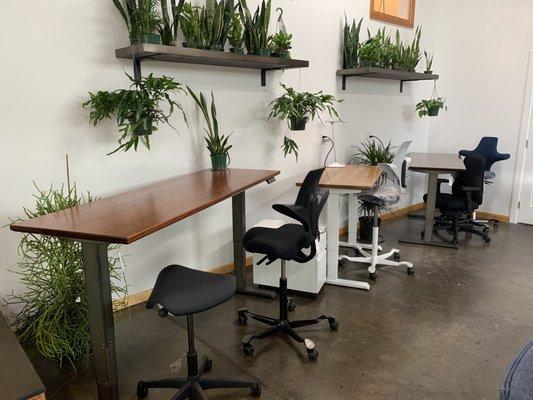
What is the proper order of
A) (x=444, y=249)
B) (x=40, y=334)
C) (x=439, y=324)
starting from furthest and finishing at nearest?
1. (x=444, y=249)
2. (x=439, y=324)
3. (x=40, y=334)

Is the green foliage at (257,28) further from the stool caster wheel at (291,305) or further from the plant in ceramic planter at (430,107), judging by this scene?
the plant in ceramic planter at (430,107)

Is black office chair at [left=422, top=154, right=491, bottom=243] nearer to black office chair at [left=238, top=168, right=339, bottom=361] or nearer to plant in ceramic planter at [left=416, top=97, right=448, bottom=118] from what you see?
plant in ceramic planter at [left=416, top=97, right=448, bottom=118]

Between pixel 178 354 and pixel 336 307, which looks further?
pixel 336 307

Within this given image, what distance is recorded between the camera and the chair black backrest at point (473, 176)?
13.9 feet

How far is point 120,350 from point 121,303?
1.26 feet

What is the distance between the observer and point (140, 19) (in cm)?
258

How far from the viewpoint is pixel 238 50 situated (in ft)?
10.5

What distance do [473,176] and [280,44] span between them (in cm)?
250

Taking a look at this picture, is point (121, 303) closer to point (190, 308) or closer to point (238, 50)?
point (190, 308)

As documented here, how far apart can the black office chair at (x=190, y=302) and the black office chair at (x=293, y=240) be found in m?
0.43

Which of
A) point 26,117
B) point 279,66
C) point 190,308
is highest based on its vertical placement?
point 279,66

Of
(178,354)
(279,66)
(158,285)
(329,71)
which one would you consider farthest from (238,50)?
(178,354)

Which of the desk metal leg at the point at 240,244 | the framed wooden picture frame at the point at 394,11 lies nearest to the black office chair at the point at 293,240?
the desk metal leg at the point at 240,244

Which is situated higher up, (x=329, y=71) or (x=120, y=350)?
(x=329, y=71)
